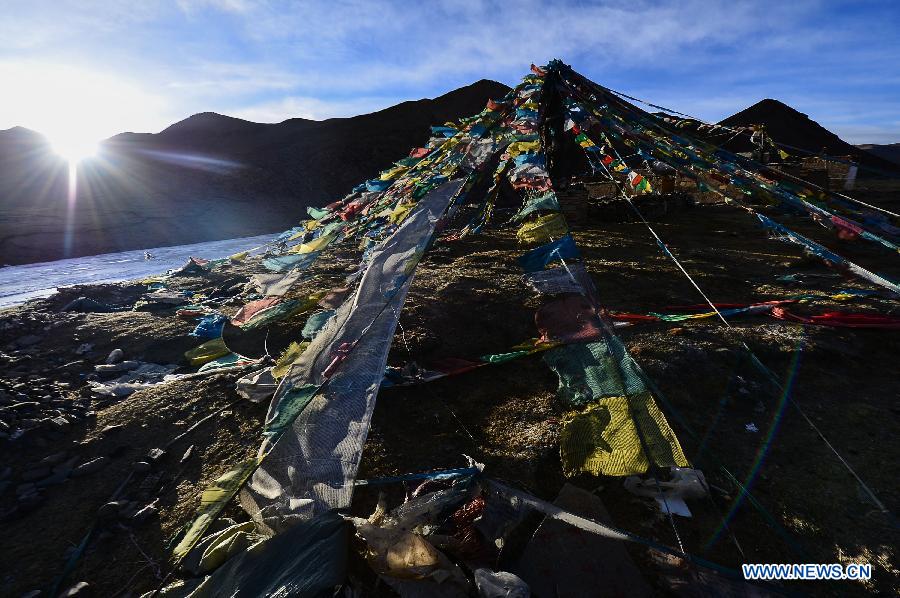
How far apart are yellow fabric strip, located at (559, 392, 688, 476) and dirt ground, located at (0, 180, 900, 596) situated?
0.48 ft

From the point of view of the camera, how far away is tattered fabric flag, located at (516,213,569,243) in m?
3.37

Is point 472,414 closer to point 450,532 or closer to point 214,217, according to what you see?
point 450,532

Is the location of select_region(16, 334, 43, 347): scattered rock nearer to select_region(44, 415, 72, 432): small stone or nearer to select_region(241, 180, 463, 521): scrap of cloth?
select_region(44, 415, 72, 432): small stone

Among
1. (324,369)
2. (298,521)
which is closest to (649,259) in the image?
(324,369)

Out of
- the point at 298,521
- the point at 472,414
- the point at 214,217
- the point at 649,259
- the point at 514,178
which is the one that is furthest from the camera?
the point at 214,217

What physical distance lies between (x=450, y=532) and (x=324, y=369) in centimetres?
120

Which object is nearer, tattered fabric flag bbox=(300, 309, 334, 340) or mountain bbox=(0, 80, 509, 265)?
tattered fabric flag bbox=(300, 309, 334, 340)

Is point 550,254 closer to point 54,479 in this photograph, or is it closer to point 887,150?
point 54,479

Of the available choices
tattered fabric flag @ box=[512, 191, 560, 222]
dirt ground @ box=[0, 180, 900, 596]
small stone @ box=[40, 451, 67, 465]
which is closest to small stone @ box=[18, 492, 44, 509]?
dirt ground @ box=[0, 180, 900, 596]

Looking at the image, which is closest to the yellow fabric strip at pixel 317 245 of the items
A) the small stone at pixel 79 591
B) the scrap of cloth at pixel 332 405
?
the scrap of cloth at pixel 332 405

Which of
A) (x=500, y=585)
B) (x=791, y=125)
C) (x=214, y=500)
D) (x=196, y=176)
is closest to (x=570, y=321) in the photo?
(x=500, y=585)

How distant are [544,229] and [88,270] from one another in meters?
15.0

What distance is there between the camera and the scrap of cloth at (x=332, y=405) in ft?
7.23

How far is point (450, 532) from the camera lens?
2186mm
